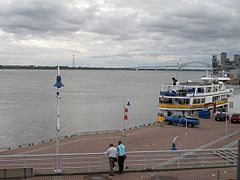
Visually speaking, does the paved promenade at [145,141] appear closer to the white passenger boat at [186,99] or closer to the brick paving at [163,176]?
the brick paving at [163,176]

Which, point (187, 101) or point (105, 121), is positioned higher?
point (187, 101)

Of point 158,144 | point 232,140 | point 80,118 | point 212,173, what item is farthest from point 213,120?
point 212,173

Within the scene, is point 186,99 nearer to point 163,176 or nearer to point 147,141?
point 147,141

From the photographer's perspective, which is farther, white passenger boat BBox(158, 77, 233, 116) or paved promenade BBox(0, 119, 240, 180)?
white passenger boat BBox(158, 77, 233, 116)

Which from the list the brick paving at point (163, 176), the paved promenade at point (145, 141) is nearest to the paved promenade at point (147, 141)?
the paved promenade at point (145, 141)

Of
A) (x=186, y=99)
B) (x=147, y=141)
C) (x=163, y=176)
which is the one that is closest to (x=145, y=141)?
(x=147, y=141)

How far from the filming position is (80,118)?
59.4 m

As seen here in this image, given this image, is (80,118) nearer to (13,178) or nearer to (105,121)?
(105,121)

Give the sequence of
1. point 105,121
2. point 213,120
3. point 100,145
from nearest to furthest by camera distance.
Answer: point 100,145 → point 213,120 → point 105,121

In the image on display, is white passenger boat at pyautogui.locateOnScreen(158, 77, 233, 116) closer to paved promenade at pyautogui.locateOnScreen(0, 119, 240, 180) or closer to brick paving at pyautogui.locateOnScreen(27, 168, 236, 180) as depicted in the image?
paved promenade at pyautogui.locateOnScreen(0, 119, 240, 180)

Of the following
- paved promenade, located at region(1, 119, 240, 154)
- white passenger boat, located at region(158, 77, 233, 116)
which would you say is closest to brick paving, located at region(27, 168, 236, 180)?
paved promenade, located at region(1, 119, 240, 154)

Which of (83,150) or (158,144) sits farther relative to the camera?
(158,144)

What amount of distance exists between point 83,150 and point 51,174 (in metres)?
12.8

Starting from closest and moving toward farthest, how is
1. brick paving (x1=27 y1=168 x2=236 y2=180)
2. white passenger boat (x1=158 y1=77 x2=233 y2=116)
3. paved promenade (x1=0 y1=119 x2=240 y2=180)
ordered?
brick paving (x1=27 y1=168 x2=236 y2=180) → paved promenade (x1=0 y1=119 x2=240 y2=180) → white passenger boat (x1=158 y1=77 x2=233 y2=116)
